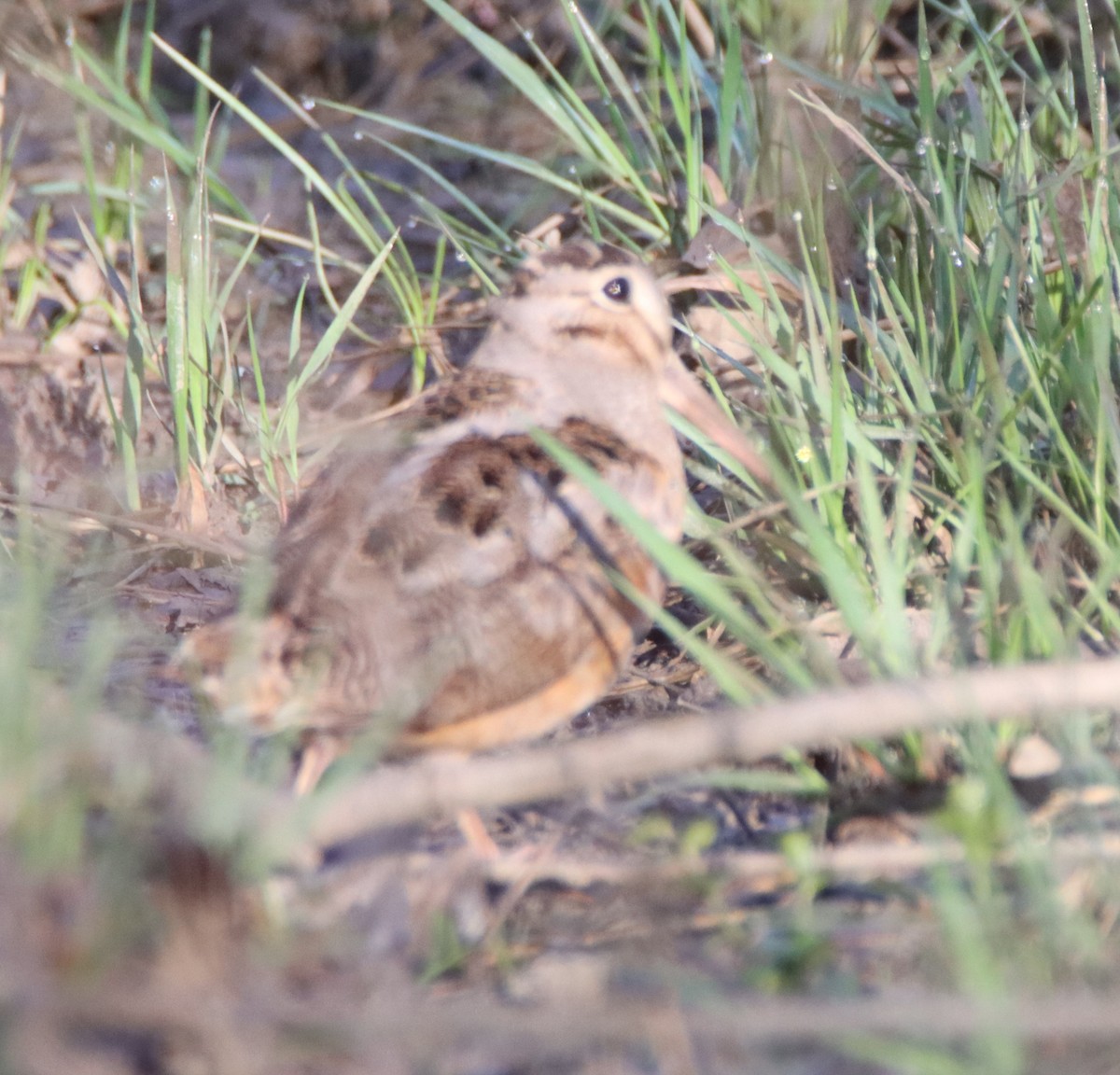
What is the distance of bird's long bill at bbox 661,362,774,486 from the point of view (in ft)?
10.1

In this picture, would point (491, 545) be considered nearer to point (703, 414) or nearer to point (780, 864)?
point (780, 864)

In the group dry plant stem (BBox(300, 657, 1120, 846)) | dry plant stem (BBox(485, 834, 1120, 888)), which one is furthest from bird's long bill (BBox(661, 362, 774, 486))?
dry plant stem (BBox(300, 657, 1120, 846))

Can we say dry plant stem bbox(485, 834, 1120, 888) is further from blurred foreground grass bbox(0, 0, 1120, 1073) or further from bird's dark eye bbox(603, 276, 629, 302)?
bird's dark eye bbox(603, 276, 629, 302)

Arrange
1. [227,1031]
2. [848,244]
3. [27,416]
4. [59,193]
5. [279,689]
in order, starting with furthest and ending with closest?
[59,193] → [27,416] → [848,244] → [279,689] → [227,1031]

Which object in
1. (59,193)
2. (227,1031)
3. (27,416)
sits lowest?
(27,416)

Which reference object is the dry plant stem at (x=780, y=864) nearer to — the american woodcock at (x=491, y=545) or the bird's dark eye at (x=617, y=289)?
the american woodcock at (x=491, y=545)

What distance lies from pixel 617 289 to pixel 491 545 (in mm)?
802

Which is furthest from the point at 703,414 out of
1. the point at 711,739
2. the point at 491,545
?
the point at 711,739

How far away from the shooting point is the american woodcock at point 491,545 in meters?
2.30

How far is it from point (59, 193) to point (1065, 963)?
14.4ft

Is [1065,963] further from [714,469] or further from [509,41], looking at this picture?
[509,41]

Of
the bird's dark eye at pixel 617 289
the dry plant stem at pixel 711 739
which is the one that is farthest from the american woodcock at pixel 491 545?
the dry plant stem at pixel 711 739

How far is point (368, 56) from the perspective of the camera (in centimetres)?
648

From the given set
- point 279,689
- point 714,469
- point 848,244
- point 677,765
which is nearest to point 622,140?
point 848,244
